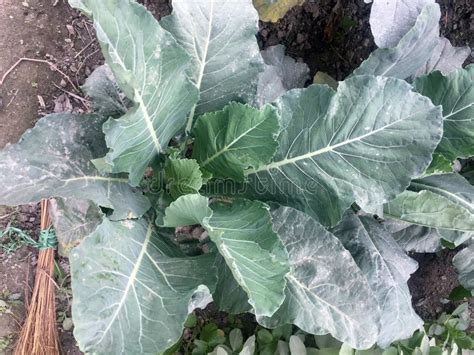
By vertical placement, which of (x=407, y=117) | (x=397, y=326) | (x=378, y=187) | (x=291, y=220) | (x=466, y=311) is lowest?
(x=466, y=311)

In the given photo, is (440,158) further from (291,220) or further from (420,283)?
(420,283)

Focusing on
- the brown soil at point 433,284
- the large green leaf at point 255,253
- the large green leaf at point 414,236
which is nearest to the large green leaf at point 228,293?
the large green leaf at point 255,253

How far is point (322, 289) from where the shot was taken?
124cm

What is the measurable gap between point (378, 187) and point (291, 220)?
0.22 metres

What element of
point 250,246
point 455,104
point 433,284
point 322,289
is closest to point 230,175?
point 250,246

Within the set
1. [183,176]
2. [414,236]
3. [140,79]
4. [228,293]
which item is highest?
[140,79]

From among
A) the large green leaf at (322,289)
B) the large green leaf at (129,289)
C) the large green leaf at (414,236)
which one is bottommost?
the large green leaf at (414,236)

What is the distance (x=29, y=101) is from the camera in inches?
64.0

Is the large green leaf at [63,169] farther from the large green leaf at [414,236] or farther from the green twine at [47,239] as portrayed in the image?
the large green leaf at [414,236]

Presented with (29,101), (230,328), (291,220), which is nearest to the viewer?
(291,220)

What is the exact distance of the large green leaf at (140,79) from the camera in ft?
3.12

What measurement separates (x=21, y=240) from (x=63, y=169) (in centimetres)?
61

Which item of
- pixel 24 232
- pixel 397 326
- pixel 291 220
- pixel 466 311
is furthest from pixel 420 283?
pixel 24 232

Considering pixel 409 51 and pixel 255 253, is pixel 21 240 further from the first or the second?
pixel 409 51
